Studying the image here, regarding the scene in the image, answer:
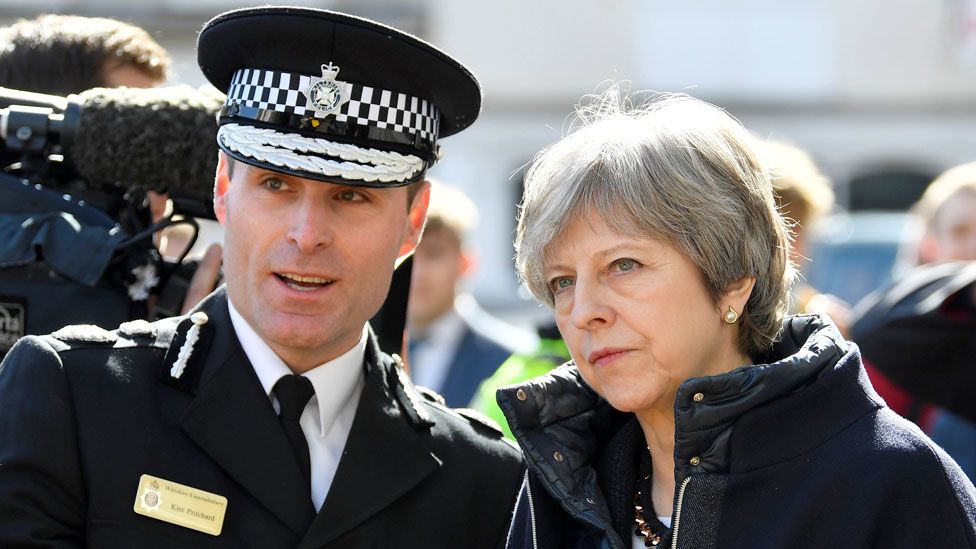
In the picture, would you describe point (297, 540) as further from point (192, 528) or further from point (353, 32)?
point (353, 32)

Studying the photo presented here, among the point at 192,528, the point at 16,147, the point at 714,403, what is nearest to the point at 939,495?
the point at 714,403

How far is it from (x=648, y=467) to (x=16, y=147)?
1507 mm

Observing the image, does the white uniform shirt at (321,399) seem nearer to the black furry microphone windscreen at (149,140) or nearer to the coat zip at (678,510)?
the black furry microphone windscreen at (149,140)

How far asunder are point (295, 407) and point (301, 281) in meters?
0.26

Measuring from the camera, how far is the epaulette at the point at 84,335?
8.62 feet

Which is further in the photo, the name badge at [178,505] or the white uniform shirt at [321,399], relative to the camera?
the white uniform shirt at [321,399]

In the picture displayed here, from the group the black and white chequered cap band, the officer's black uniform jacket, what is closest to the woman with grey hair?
the officer's black uniform jacket

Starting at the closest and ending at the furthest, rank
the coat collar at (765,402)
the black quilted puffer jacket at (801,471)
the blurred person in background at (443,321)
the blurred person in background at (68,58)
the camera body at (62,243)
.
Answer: the black quilted puffer jacket at (801,471) → the coat collar at (765,402) → the camera body at (62,243) → the blurred person in background at (68,58) → the blurred person in background at (443,321)

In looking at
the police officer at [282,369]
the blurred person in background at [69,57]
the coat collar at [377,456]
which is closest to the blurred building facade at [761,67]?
the blurred person in background at [69,57]

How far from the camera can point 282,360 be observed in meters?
2.77

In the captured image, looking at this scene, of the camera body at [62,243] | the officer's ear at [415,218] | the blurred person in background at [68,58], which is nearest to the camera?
the camera body at [62,243]

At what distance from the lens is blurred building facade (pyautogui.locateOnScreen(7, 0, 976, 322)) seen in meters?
20.4

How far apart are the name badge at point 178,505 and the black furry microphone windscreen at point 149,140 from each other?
27.9 inches

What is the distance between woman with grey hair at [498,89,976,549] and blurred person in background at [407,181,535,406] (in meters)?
3.07
